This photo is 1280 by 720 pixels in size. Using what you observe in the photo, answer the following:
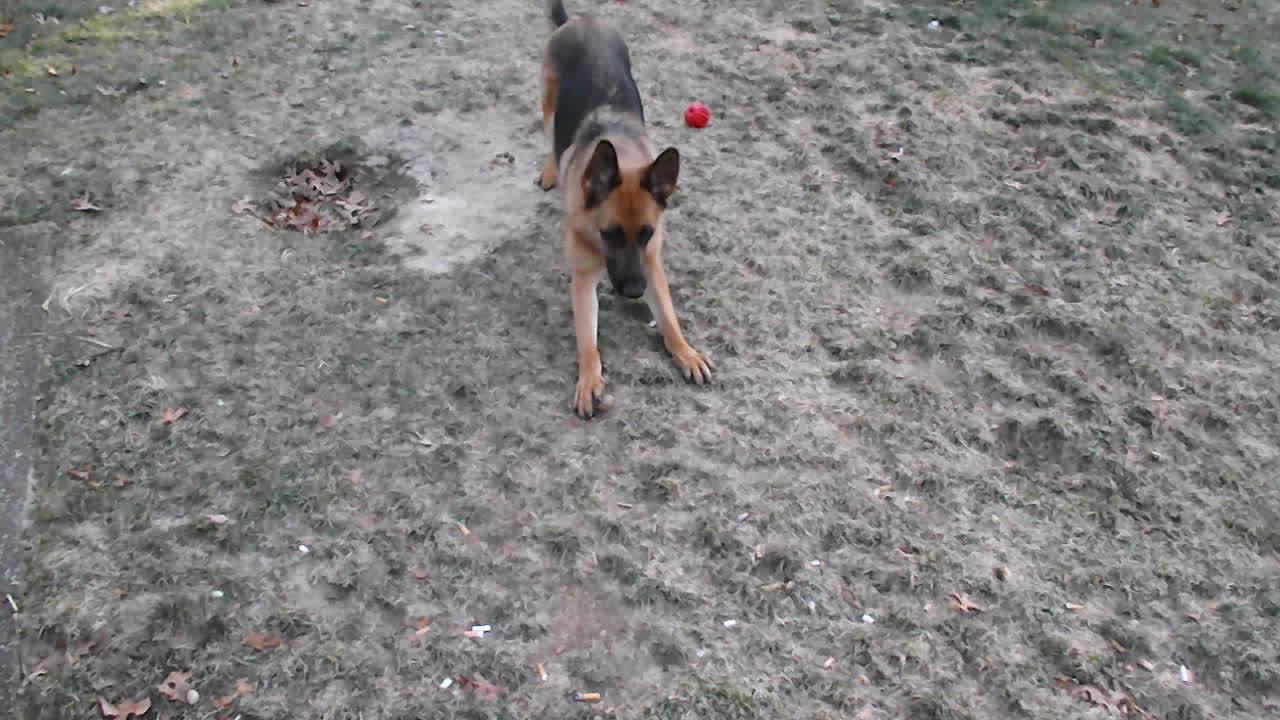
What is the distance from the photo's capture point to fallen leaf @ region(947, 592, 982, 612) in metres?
3.39

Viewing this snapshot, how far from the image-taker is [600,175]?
3.94 meters

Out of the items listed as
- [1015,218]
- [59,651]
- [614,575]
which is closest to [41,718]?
[59,651]

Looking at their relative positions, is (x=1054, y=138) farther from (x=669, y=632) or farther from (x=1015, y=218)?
(x=669, y=632)

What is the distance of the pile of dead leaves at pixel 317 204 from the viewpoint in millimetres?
5215

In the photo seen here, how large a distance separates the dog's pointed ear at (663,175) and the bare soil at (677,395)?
0.82 m

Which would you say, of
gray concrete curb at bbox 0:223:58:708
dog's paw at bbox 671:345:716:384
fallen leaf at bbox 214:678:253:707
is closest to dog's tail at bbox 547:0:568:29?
dog's paw at bbox 671:345:716:384

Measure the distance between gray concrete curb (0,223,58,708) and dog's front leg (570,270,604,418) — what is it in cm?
225

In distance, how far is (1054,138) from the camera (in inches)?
233

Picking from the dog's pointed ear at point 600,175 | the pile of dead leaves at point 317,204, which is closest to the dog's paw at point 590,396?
the dog's pointed ear at point 600,175

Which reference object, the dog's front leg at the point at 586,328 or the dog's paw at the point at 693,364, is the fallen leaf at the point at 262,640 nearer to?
the dog's front leg at the point at 586,328

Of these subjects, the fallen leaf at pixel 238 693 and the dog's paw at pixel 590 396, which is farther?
the dog's paw at pixel 590 396

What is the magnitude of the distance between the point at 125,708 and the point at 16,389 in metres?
→ 1.85

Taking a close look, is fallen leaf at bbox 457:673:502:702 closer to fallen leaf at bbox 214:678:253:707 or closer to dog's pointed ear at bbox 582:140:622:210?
fallen leaf at bbox 214:678:253:707

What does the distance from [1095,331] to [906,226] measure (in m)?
1.18
